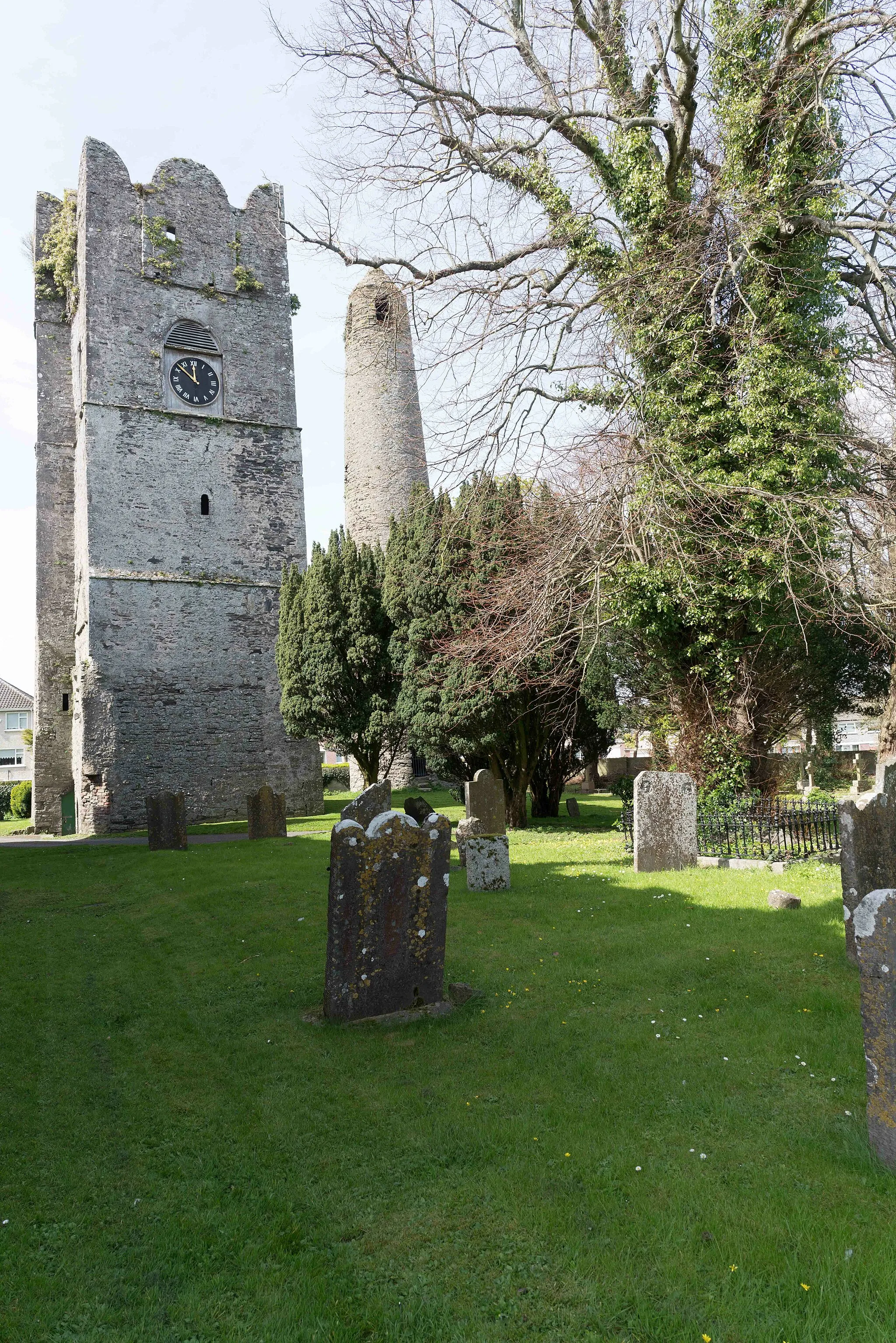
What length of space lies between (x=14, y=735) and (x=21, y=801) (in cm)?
2139

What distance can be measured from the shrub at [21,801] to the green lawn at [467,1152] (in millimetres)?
27182

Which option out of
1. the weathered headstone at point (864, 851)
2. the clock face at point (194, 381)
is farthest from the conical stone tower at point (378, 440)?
the weathered headstone at point (864, 851)

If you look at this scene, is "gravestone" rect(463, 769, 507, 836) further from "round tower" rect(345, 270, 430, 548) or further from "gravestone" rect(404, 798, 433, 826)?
"round tower" rect(345, 270, 430, 548)

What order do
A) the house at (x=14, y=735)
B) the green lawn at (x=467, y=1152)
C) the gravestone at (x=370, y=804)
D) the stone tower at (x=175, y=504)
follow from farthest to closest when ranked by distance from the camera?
the house at (x=14, y=735)
the stone tower at (x=175, y=504)
the gravestone at (x=370, y=804)
the green lawn at (x=467, y=1152)

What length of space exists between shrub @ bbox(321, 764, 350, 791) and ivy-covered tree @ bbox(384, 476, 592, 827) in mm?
15996

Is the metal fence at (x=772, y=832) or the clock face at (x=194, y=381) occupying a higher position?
the clock face at (x=194, y=381)

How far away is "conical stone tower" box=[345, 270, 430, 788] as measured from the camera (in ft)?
99.9

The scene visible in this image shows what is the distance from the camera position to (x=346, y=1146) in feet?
12.9

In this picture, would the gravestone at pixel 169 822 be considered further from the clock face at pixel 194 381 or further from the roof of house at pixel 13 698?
the roof of house at pixel 13 698

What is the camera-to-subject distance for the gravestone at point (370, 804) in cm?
809

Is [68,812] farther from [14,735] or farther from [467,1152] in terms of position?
[14,735]

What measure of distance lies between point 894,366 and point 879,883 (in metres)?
8.97

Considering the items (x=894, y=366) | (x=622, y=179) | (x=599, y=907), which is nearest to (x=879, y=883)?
(x=599, y=907)

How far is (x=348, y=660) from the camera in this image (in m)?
19.8
